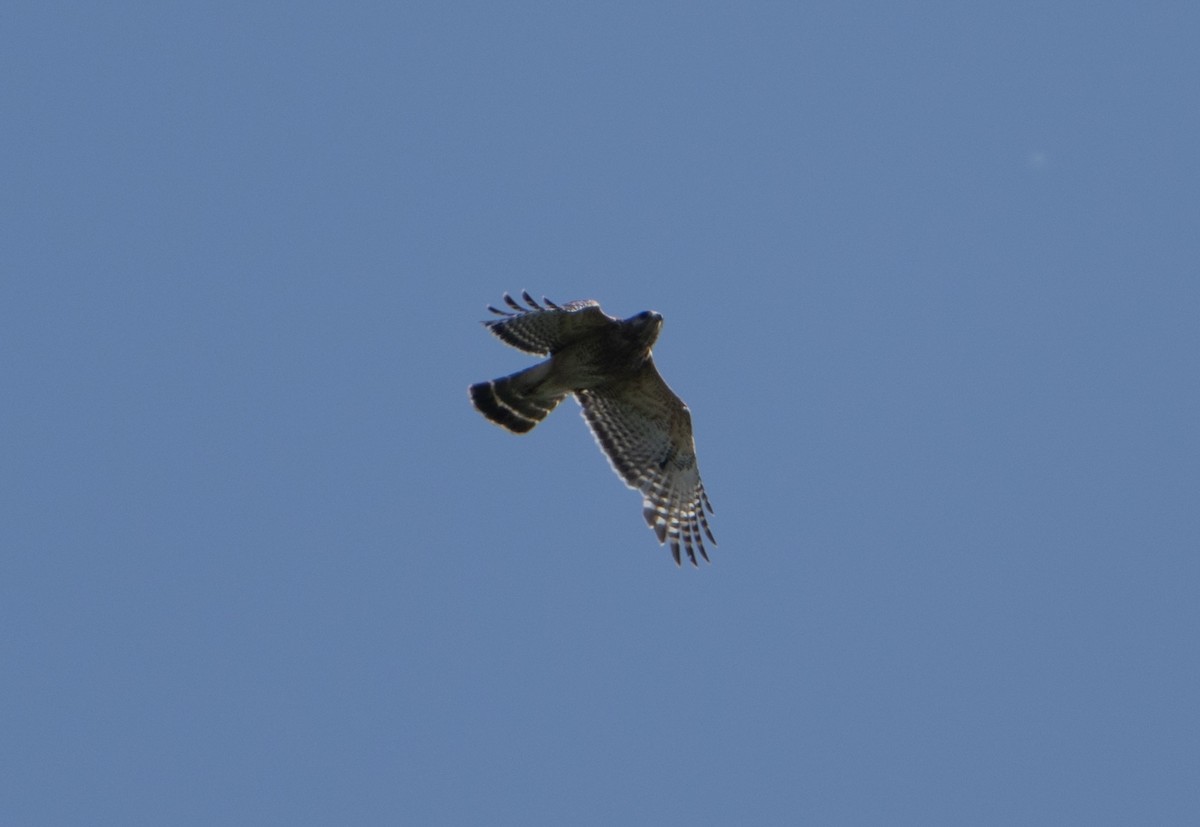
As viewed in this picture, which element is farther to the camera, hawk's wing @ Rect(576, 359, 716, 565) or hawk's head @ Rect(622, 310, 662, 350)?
hawk's wing @ Rect(576, 359, 716, 565)

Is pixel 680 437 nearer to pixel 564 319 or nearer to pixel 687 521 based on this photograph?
pixel 687 521

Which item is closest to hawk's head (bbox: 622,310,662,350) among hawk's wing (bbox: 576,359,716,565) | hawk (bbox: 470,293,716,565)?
hawk (bbox: 470,293,716,565)

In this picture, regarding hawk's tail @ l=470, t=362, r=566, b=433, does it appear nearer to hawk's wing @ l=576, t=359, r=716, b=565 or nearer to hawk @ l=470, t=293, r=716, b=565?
hawk @ l=470, t=293, r=716, b=565

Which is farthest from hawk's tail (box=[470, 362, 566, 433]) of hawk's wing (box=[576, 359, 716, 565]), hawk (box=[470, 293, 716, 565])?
hawk's wing (box=[576, 359, 716, 565])

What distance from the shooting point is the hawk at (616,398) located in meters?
11.7

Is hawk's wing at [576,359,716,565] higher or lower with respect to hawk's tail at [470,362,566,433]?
lower

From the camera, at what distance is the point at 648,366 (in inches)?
477

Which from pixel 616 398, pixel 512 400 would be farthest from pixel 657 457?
pixel 512 400

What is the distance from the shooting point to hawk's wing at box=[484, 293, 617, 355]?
11594 millimetres

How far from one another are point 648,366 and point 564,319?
85 centimetres

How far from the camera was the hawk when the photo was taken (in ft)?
38.5

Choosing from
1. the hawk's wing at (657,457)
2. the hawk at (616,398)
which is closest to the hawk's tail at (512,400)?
the hawk at (616,398)

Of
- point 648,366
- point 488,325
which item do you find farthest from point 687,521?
point 488,325

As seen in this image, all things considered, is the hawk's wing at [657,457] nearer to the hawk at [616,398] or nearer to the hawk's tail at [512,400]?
the hawk at [616,398]
